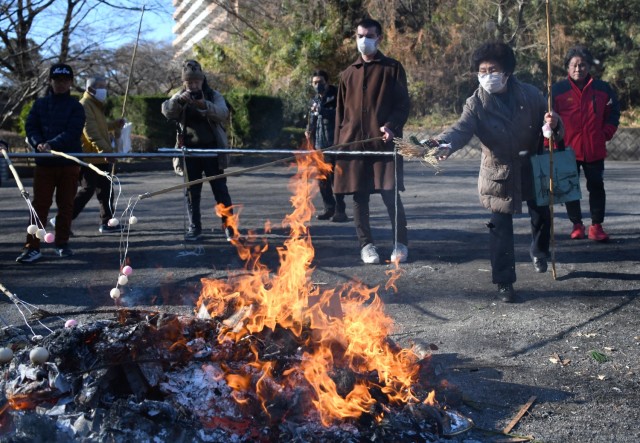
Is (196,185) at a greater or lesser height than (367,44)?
lesser

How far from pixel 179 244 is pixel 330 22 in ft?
59.6

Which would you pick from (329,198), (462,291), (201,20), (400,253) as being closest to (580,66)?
(400,253)

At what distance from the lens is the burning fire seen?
11.9 ft

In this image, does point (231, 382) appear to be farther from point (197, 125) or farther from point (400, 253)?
point (197, 125)

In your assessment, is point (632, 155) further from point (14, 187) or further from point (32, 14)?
point (32, 14)

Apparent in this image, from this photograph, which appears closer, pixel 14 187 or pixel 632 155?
pixel 14 187

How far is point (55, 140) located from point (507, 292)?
4.57m

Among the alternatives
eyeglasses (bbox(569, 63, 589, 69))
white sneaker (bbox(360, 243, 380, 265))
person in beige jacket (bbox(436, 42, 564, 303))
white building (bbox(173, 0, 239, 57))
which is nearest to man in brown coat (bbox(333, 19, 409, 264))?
white sneaker (bbox(360, 243, 380, 265))

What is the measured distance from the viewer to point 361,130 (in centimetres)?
751

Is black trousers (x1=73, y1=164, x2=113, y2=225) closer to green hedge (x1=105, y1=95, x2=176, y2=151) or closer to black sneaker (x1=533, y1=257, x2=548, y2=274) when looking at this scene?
black sneaker (x1=533, y1=257, x2=548, y2=274)

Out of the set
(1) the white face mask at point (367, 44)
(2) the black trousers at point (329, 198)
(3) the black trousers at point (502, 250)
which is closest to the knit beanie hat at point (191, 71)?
(1) the white face mask at point (367, 44)

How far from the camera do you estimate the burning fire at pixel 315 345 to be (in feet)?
11.9

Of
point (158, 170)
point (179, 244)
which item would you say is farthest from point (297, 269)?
point (158, 170)

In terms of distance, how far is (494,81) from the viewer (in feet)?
19.5
